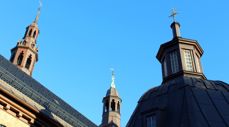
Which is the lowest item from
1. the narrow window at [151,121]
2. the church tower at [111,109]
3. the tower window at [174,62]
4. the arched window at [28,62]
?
the narrow window at [151,121]

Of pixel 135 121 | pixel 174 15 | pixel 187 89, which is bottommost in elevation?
pixel 135 121

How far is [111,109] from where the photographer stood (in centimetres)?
4306

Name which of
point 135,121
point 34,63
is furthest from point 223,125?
point 34,63

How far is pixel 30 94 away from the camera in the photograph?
71.3 ft

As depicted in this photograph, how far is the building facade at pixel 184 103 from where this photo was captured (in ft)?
53.3

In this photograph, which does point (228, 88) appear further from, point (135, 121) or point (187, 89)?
point (135, 121)

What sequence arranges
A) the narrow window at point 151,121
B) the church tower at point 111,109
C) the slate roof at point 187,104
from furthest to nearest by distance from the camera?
the church tower at point 111,109, the narrow window at point 151,121, the slate roof at point 187,104

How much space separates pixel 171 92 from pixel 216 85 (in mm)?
3058

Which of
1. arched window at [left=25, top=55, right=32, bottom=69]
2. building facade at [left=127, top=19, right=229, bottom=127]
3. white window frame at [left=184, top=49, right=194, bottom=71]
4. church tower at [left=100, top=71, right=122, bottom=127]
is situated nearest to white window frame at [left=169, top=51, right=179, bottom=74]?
building facade at [left=127, top=19, right=229, bottom=127]

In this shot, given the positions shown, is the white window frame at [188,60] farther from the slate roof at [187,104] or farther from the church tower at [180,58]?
the slate roof at [187,104]

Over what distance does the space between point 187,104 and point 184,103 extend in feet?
0.99

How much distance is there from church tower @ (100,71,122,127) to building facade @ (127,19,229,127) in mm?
19029

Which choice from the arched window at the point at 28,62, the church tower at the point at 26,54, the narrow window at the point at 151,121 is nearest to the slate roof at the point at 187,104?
the narrow window at the point at 151,121

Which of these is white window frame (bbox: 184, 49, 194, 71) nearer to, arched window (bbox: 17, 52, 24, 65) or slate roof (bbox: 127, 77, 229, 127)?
slate roof (bbox: 127, 77, 229, 127)
